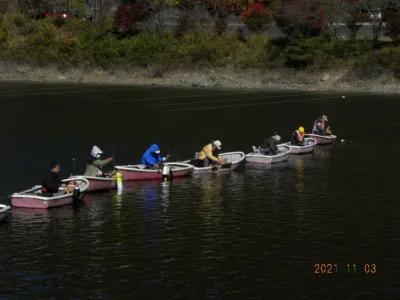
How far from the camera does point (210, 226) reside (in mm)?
39438

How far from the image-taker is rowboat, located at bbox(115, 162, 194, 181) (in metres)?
49.6

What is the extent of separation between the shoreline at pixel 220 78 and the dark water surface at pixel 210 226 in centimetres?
3847

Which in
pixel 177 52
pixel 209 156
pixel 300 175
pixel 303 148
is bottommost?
pixel 300 175

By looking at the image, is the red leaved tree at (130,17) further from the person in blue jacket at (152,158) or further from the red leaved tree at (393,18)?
the person in blue jacket at (152,158)

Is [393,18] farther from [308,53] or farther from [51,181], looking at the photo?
[51,181]

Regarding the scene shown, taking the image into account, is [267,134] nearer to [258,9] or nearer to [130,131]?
[130,131]

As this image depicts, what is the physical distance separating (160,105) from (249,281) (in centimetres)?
6773

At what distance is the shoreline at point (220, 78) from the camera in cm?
11325

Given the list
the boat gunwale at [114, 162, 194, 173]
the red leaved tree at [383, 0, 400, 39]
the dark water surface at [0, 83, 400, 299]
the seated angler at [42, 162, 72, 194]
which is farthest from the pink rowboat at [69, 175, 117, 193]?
the red leaved tree at [383, 0, 400, 39]

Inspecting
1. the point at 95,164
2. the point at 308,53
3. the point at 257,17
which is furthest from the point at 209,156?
the point at 257,17

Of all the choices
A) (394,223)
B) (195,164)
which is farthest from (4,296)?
(195,164)

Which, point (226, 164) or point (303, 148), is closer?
point (226, 164)

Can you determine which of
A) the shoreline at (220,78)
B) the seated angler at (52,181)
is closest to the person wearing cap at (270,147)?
the seated angler at (52,181)

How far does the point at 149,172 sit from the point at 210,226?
11581mm
